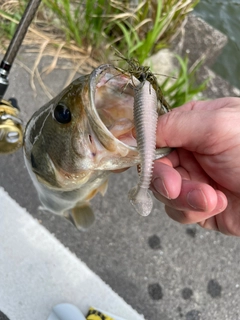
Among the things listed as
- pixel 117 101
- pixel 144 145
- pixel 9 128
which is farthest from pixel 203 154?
pixel 9 128

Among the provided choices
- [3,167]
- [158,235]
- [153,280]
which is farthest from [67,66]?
[153,280]

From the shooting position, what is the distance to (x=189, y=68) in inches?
140

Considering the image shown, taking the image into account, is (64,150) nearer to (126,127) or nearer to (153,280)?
(126,127)

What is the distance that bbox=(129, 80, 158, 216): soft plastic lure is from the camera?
1.03 metres

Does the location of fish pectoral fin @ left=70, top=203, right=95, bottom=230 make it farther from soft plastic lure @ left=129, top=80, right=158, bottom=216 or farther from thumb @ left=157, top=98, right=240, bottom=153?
soft plastic lure @ left=129, top=80, right=158, bottom=216

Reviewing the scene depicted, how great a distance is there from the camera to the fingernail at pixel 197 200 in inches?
53.5

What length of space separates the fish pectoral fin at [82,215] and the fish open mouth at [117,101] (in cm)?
82

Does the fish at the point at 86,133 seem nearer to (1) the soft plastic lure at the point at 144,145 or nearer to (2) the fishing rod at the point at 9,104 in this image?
(1) the soft plastic lure at the point at 144,145

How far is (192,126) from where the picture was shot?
143 centimetres

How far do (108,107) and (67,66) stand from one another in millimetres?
1984

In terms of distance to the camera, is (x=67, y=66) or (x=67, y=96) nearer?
(x=67, y=96)

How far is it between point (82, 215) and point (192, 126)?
0.95 meters

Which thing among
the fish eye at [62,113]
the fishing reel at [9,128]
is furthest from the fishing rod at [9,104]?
the fish eye at [62,113]

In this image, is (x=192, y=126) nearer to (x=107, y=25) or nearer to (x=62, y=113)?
(x=62, y=113)
